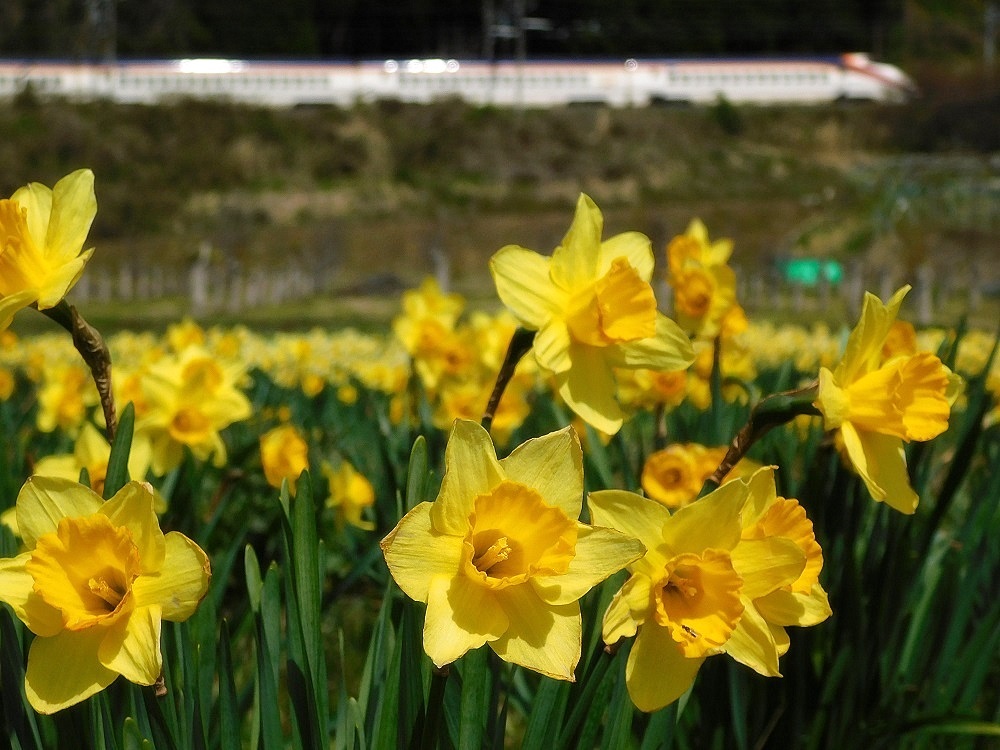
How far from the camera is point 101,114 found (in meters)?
28.7

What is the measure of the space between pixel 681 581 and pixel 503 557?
0.14 meters

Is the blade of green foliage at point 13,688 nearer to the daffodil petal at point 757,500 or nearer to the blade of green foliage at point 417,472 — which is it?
the blade of green foliage at point 417,472

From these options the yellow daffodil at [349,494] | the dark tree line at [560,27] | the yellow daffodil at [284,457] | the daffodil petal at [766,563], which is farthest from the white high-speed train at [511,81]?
the daffodil petal at [766,563]

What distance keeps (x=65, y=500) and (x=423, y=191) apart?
27282mm

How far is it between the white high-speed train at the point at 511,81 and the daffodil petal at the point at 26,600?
33513mm

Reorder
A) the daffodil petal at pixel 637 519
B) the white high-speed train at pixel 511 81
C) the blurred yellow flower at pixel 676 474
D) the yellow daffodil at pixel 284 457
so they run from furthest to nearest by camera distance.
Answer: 1. the white high-speed train at pixel 511 81
2. the yellow daffodil at pixel 284 457
3. the blurred yellow flower at pixel 676 474
4. the daffodil petal at pixel 637 519

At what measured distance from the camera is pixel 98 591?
2.27ft

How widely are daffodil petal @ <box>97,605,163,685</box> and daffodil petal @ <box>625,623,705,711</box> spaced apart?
0.34 m

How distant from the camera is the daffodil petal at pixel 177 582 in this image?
68 cm

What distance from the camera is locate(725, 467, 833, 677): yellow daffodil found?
718mm

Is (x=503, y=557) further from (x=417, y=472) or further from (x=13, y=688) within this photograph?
(x=13, y=688)

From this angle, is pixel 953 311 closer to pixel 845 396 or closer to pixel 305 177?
pixel 845 396

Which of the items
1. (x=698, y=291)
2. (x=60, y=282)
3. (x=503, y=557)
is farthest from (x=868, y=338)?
(x=60, y=282)

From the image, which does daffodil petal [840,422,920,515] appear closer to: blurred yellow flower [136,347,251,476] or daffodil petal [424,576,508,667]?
daffodil petal [424,576,508,667]
